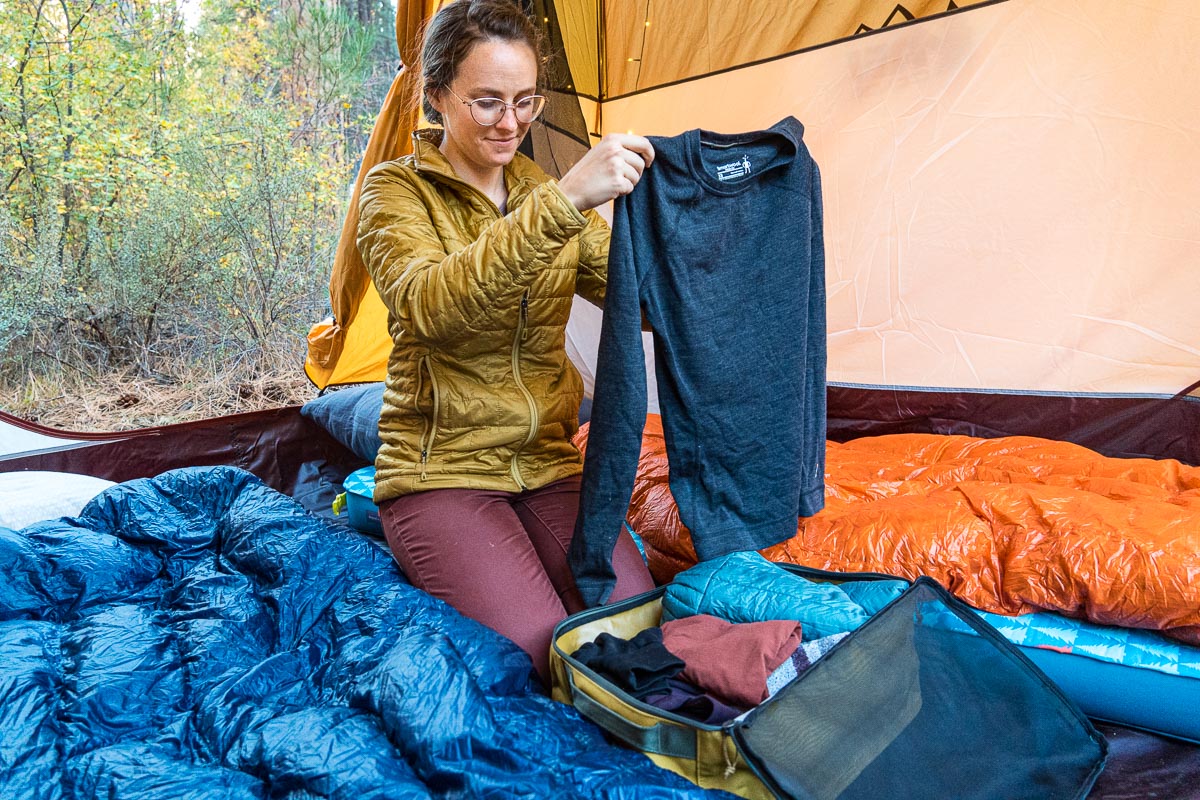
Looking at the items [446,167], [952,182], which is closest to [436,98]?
[446,167]

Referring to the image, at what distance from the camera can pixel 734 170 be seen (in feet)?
4.33

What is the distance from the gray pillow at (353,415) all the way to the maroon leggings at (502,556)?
0.89 meters

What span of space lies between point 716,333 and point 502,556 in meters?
0.50

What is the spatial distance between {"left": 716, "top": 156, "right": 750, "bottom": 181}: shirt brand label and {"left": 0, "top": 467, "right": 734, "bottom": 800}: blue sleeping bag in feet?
2.56

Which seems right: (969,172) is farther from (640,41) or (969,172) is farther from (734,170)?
(734,170)

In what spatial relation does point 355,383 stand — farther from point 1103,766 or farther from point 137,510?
point 1103,766

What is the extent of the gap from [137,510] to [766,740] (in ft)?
4.34

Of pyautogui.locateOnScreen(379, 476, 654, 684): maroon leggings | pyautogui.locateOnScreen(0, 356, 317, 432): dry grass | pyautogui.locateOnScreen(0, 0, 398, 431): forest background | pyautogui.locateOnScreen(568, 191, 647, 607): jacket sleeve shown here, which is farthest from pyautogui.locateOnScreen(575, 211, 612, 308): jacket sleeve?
pyautogui.locateOnScreen(0, 0, 398, 431): forest background

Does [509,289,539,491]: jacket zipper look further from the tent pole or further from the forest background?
the forest background

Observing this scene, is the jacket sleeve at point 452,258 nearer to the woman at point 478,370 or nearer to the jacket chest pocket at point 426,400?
the woman at point 478,370

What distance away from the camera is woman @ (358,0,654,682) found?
51.3 inches

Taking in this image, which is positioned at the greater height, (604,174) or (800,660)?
(604,174)

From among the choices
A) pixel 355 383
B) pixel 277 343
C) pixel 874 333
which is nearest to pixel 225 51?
pixel 277 343

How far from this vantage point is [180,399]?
3.41 m
